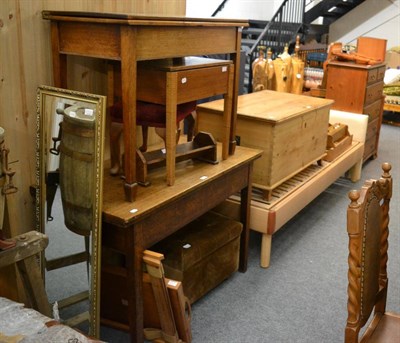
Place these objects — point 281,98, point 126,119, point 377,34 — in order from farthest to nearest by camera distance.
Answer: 1. point 377,34
2. point 281,98
3. point 126,119

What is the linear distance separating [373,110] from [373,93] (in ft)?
0.61

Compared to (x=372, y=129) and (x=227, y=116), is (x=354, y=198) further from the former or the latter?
(x=372, y=129)

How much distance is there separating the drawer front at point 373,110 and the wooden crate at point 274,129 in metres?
1.46

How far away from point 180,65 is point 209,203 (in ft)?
2.20

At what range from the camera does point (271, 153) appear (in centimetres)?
281

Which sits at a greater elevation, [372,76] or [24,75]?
[24,75]

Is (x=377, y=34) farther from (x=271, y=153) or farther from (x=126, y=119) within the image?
(x=126, y=119)

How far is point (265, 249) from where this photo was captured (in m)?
2.90

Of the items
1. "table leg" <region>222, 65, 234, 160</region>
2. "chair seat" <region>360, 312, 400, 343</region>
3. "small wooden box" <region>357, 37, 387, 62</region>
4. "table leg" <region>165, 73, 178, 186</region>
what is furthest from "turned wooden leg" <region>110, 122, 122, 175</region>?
"small wooden box" <region>357, 37, 387, 62</region>

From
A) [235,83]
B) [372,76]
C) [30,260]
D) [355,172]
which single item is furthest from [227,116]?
[372,76]

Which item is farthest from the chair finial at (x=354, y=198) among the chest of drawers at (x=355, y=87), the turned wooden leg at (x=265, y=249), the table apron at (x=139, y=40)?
the chest of drawers at (x=355, y=87)

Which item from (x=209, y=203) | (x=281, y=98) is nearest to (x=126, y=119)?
(x=209, y=203)

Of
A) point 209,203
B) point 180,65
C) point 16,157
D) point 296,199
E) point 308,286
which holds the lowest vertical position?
point 308,286

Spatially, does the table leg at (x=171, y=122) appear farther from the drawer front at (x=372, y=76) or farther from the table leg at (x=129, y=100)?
the drawer front at (x=372, y=76)
